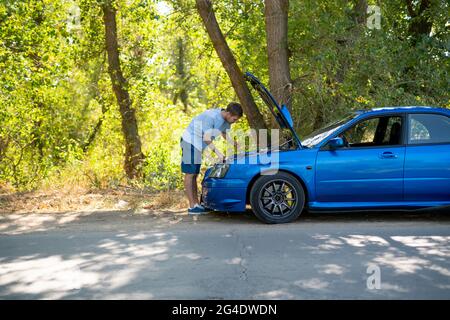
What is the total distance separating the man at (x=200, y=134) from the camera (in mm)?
9023

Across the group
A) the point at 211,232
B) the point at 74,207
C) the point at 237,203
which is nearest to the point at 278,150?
the point at 237,203

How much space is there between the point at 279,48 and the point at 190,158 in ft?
12.4

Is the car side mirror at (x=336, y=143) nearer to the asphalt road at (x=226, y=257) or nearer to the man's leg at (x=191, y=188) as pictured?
the asphalt road at (x=226, y=257)

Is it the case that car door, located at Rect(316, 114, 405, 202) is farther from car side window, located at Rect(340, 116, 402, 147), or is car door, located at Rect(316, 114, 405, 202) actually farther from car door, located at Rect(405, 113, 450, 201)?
car side window, located at Rect(340, 116, 402, 147)

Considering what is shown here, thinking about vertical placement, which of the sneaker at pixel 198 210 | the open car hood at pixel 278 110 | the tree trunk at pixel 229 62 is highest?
the tree trunk at pixel 229 62

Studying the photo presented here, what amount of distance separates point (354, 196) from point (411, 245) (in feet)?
5.33

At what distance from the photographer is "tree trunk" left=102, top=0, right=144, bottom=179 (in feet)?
59.8

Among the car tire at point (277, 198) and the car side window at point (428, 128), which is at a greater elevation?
the car side window at point (428, 128)

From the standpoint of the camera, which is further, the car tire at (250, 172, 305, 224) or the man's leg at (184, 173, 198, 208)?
the man's leg at (184, 173, 198, 208)

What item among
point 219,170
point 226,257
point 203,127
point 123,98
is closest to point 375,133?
point 219,170

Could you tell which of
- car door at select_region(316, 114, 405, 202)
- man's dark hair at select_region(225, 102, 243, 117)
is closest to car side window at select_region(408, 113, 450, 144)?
car door at select_region(316, 114, 405, 202)

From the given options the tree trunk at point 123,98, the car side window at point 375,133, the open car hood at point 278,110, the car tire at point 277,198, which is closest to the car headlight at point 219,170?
the car tire at point 277,198

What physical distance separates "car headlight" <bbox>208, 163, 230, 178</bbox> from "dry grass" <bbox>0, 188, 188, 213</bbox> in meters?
1.49

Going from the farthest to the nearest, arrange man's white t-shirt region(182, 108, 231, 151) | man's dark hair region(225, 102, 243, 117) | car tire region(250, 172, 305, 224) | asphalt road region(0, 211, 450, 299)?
man's white t-shirt region(182, 108, 231, 151) < man's dark hair region(225, 102, 243, 117) < car tire region(250, 172, 305, 224) < asphalt road region(0, 211, 450, 299)
